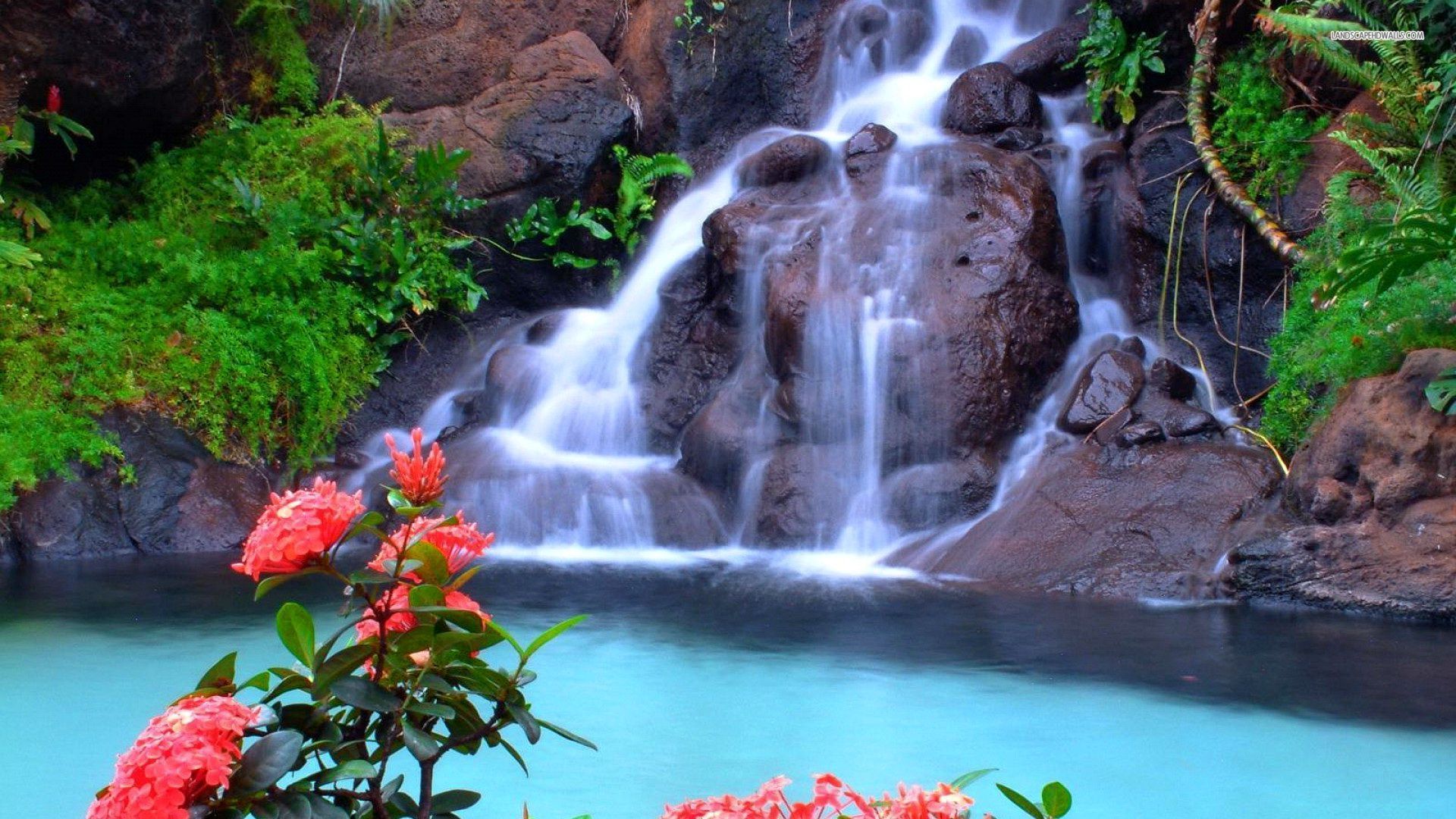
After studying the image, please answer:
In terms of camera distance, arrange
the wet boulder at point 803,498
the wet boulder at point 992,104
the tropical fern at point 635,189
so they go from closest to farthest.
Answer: the wet boulder at point 803,498 < the wet boulder at point 992,104 < the tropical fern at point 635,189

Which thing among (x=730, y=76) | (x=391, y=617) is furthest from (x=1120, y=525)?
(x=730, y=76)

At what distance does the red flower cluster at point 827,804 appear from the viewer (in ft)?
4.10

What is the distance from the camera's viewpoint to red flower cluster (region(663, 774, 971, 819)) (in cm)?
125

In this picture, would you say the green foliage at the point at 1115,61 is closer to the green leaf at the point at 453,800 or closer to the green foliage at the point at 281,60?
the green foliage at the point at 281,60

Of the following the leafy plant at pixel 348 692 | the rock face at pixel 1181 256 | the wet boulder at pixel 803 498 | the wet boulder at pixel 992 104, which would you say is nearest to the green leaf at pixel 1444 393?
the rock face at pixel 1181 256

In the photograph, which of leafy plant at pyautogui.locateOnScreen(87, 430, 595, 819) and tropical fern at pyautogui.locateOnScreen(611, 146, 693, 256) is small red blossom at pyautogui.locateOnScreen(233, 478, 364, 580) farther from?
tropical fern at pyautogui.locateOnScreen(611, 146, 693, 256)

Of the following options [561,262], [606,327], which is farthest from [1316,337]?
[561,262]

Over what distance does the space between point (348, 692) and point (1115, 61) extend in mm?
9489

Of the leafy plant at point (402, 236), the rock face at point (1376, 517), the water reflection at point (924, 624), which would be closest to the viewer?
the water reflection at point (924, 624)

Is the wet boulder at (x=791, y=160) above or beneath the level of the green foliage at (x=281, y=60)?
beneath

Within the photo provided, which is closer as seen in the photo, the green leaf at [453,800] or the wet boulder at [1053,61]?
the green leaf at [453,800]

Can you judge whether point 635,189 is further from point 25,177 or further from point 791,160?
point 25,177

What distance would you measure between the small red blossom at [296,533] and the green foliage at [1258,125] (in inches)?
338

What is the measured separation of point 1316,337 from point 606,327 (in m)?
5.42
